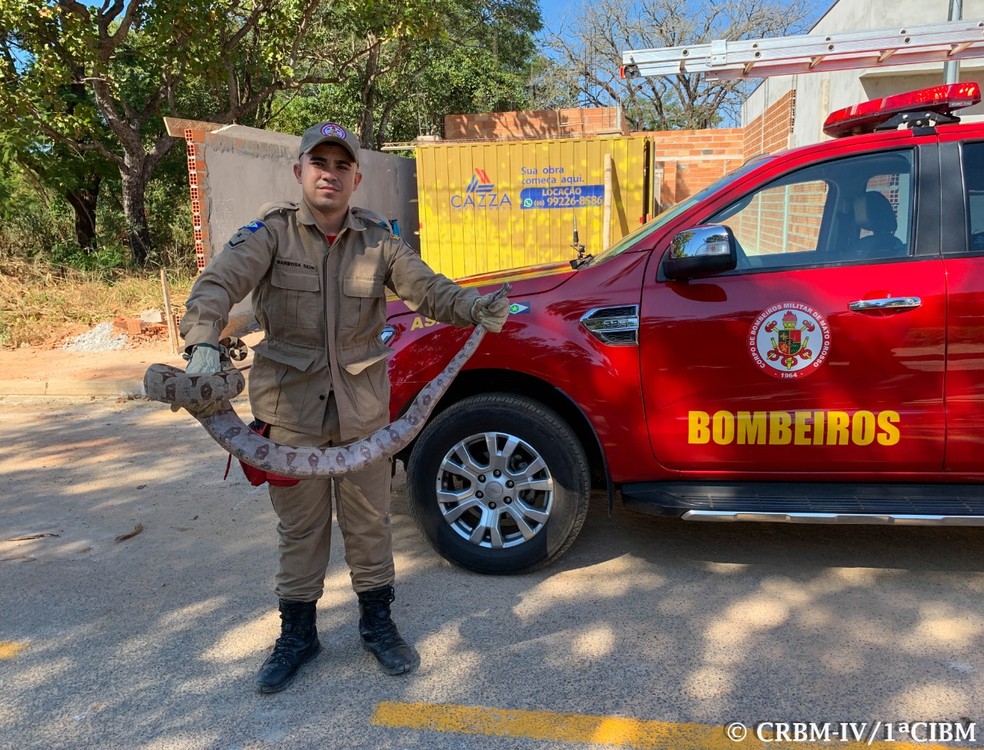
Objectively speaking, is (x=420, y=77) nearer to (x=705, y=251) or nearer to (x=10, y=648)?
(x=705, y=251)

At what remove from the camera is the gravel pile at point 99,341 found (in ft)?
29.8

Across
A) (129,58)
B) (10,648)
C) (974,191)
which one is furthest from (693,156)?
(10,648)

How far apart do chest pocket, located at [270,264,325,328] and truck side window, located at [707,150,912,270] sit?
1.82 metres

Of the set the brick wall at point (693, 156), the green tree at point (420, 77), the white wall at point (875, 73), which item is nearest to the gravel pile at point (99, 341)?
the white wall at point (875, 73)

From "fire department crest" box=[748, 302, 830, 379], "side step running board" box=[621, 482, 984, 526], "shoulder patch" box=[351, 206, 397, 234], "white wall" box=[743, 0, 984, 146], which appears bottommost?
"side step running board" box=[621, 482, 984, 526]

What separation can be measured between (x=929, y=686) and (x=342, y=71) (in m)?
15.5

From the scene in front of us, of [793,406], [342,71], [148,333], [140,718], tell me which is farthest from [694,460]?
[342,71]

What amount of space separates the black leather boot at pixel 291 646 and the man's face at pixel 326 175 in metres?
1.47

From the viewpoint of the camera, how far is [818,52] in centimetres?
396

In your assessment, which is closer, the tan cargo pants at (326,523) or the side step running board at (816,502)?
the tan cargo pants at (326,523)

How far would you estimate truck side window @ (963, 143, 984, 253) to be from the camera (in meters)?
3.20

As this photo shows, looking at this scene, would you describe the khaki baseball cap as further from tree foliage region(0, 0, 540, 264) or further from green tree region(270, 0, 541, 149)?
green tree region(270, 0, 541, 149)

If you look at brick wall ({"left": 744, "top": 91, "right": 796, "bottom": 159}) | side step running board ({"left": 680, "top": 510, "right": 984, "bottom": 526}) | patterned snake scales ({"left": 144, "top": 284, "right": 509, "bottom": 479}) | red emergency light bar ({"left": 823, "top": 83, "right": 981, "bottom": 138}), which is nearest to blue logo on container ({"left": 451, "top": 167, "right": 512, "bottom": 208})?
brick wall ({"left": 744, "top": 91, "right": 796, "bottom": 159})

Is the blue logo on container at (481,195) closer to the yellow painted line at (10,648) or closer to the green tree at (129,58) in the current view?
the green tree at (129,58)
